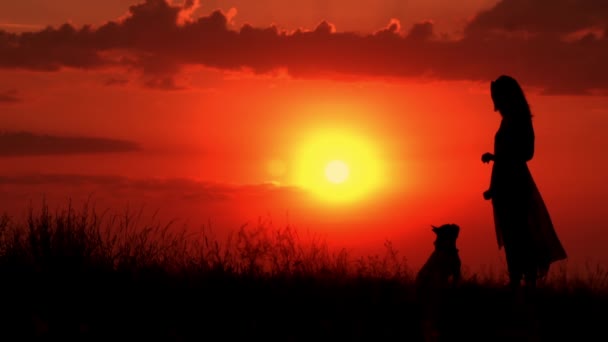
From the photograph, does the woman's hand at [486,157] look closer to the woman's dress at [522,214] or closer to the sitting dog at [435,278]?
the woman's dress at [522,214]

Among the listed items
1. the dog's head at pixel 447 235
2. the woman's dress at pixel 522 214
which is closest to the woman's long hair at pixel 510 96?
the woman's dress at pixel 522 214

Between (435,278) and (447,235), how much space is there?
20.8 inches

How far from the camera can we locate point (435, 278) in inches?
306

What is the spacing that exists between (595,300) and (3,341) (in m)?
6.43

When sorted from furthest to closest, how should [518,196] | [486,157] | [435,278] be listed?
[518,196] < [486,157] < [435,278]

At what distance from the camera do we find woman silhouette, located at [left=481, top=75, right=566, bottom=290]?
→ 29.7ft

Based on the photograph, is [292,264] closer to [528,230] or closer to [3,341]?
[528,230]

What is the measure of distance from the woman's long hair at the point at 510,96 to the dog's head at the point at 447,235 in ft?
5.42

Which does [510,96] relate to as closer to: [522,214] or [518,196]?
[518,196]

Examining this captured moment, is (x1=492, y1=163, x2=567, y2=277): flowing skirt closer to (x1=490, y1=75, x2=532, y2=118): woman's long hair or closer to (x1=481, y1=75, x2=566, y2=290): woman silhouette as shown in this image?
(x1=481, y1=75, x2=566, y2=290): woman silhouette

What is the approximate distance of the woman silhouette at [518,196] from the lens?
29.7ft

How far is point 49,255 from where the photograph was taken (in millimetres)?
10023

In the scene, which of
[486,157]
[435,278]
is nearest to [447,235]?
[435,278]

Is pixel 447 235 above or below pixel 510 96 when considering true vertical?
below
